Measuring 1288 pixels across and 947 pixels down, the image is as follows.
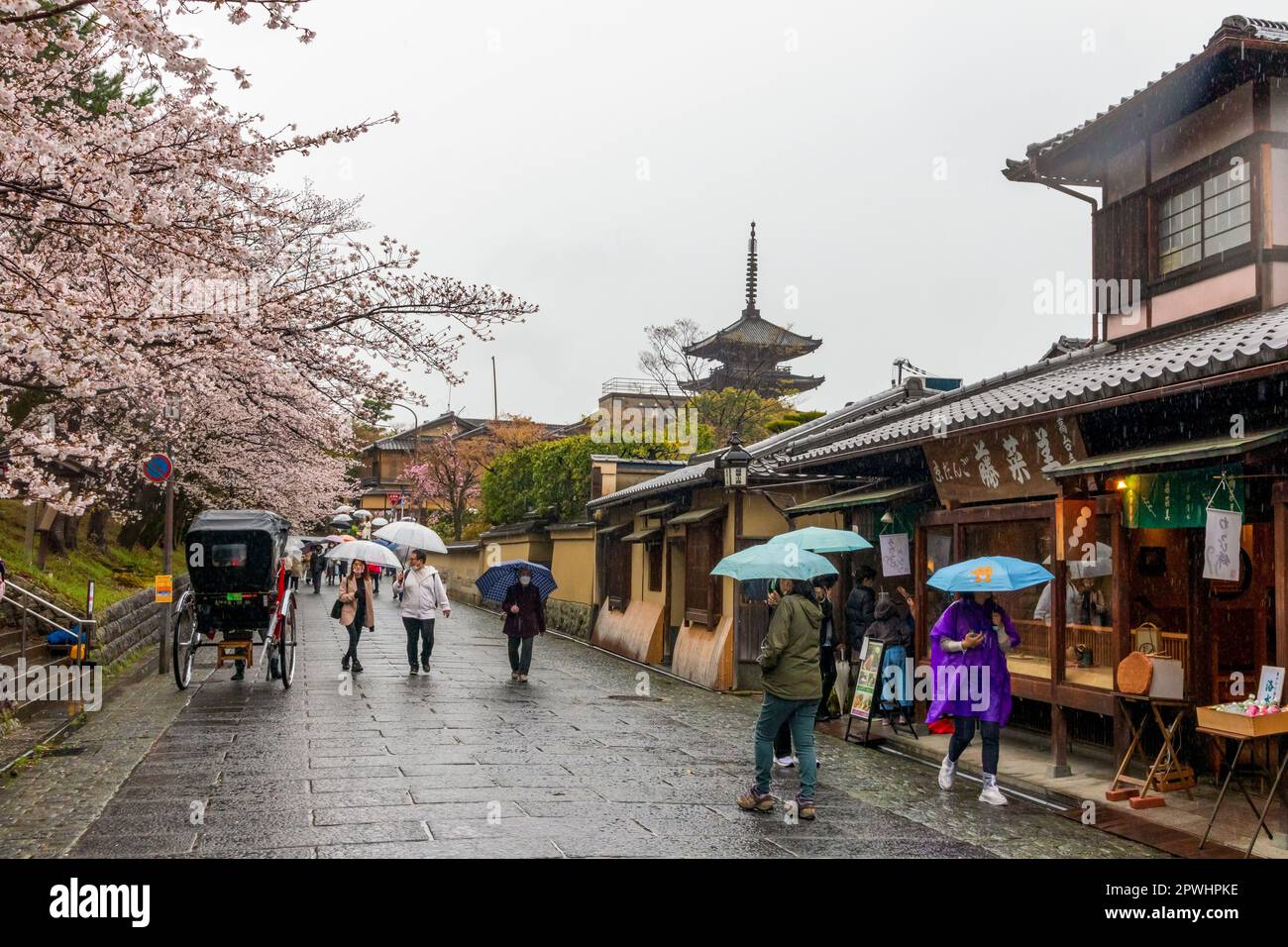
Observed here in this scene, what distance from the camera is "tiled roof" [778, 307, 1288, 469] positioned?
765 cm

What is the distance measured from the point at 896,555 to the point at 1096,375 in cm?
414

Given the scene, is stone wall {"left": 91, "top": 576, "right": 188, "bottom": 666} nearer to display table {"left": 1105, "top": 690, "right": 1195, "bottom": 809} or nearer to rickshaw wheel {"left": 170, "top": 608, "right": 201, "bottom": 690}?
rickshaw wheel {"left": 170, "top": 608, "right": 201, "bottom": 690}

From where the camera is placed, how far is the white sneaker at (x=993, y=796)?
9125 millimetres

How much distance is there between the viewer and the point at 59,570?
2030 centimetres

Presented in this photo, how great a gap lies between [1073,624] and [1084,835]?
11.3 ft

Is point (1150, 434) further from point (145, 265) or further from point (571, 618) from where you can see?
point (571, 618)

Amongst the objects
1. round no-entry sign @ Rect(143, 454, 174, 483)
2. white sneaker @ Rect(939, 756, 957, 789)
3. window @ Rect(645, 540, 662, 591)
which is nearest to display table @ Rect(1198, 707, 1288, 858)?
white sneaker @ Rect(939, 756, 957, 789)

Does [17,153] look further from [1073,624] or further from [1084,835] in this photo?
[1073,624]

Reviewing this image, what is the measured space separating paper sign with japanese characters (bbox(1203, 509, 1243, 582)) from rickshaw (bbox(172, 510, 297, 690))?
11.9 m

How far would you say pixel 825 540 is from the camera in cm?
1281

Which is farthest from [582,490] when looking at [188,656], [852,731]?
[852,731]

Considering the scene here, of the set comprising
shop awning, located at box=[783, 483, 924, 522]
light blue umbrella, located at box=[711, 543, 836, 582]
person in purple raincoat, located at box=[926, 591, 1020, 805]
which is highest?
shop awning, located at box=[783, 483, 924, 522]

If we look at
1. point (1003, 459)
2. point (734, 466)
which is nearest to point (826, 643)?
point (1003, 459)

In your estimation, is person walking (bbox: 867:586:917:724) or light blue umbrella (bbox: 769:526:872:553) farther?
light blue umbrella (bbox: 769:526:872:553)
